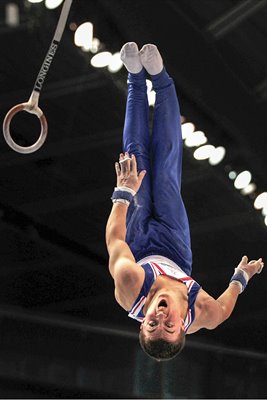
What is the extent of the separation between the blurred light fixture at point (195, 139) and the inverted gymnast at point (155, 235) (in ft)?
9.53

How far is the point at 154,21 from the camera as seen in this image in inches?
292

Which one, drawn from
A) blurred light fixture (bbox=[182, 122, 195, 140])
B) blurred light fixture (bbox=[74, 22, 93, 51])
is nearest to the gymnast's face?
blurred light fixture (bbox=[74, 22, 93, 51])

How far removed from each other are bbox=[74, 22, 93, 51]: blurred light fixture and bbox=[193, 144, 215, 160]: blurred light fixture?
1996 mm

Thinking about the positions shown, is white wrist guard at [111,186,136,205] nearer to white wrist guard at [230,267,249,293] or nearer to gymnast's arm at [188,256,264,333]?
gymnast's arm at [188,256,264,333]

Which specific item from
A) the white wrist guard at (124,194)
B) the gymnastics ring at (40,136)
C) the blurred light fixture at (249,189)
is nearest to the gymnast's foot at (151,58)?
the gymnastics ring at (40,136)

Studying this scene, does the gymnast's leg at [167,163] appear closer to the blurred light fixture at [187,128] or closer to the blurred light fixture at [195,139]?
the blurred light fixture at [187,128]

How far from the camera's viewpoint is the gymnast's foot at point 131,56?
19.9 ft

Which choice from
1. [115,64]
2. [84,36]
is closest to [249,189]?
[115,64]

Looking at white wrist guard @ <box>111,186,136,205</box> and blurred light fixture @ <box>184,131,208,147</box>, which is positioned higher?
blurred light fixture @ <box>184,131,208,147</box>

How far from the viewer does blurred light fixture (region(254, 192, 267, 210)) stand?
1014cm

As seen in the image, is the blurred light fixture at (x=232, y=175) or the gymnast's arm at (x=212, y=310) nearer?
the gymnast's arm at (x=212, y=310)

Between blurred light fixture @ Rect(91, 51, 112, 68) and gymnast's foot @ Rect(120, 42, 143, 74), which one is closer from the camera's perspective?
gymnast's foot @ Rect(120, 42, 143, 74)

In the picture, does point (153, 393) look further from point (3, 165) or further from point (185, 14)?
point (185, 14)

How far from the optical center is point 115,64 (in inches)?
332
